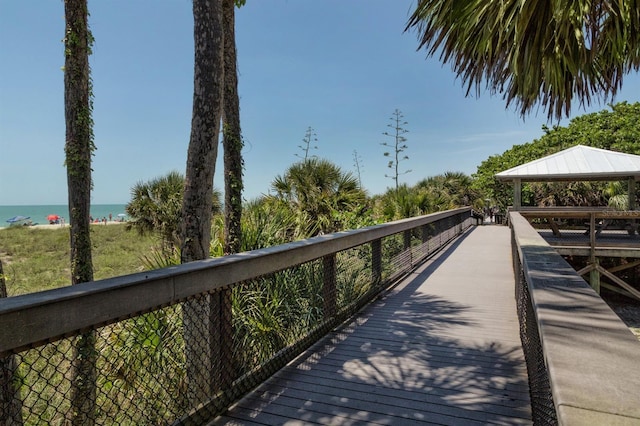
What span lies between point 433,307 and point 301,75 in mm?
14073

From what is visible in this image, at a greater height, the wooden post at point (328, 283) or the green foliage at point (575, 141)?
the green foliage at point (575, 141)

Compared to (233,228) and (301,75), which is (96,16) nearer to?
(233,228)

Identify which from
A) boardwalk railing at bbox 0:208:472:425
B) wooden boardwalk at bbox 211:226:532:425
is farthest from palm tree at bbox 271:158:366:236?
wooden boardwalk at bbox 211:226:532:425

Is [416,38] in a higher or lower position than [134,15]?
lower

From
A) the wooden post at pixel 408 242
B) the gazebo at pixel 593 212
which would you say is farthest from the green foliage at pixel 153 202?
the gazebo at pixel 593 212

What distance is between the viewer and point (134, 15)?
727cm

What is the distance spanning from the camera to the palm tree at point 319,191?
10.3m

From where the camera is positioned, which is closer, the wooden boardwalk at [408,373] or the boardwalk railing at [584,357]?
the boardwalk railing at [584,357]

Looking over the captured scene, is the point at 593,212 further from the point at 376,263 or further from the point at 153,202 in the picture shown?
the point at 153,202

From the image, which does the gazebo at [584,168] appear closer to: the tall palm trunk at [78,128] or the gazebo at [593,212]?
the gazebo at [593,212]

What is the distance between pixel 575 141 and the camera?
26422 millimetres

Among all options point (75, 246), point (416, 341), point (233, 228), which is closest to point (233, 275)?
point (416, 341)

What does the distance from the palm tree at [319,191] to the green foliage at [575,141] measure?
626 inches

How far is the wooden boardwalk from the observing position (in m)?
2.35
